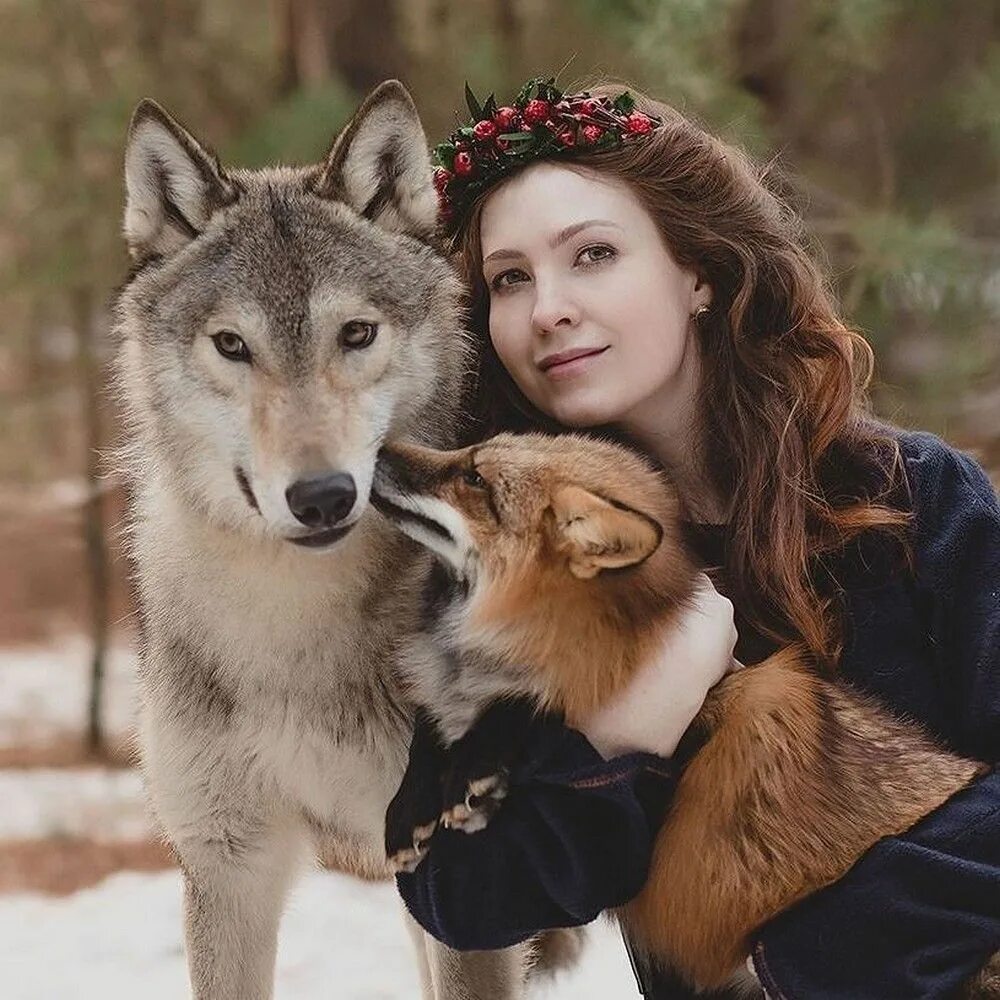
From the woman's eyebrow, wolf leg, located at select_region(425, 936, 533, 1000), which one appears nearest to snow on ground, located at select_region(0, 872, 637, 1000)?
wolf leg, located at select_region(425, 936, 533, 1000)

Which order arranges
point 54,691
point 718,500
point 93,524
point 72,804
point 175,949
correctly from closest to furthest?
point 718,500 < point 175,949 < point 72,804 < point 93,524 < point 54,691

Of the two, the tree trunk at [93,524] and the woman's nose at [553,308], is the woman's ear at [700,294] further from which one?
the tree trunk at [93,524]

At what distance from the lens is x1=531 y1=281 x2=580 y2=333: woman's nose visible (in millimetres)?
1825

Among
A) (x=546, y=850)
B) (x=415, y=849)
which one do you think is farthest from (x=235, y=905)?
(x=546, y=850)

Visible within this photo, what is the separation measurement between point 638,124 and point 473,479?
70 cm

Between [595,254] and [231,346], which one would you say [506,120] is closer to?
[595,254]

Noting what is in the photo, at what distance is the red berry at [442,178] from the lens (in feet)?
6.75

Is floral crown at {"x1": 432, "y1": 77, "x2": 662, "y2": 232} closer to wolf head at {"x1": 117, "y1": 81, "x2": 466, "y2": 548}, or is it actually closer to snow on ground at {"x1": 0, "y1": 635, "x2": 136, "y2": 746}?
wolf head at {"x1": 117, "y1": 81, "x2": 466, "y2": 548}

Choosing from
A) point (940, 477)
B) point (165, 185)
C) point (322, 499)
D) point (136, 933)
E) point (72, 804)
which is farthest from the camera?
point (72, 804)

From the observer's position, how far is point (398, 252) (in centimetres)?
183

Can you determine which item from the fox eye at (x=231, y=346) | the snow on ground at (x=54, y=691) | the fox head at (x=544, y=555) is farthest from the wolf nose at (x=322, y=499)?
the snow on ground at (x=54, y=691)

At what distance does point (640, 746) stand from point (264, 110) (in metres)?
3.15

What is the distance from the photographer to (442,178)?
81.4 inches

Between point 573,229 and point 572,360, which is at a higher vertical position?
point 573,229
